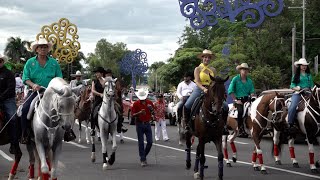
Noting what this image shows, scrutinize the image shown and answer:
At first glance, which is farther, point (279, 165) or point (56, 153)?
point (279, 165)

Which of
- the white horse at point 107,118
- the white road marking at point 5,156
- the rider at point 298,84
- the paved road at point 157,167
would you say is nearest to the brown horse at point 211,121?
the paved road at point 157,167

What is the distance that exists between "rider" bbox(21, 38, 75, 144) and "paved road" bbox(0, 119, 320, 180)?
2.58 m

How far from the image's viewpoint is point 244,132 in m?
15.3

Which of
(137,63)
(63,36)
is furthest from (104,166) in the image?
(137,63)

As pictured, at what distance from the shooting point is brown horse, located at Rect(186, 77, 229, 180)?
11250 mm

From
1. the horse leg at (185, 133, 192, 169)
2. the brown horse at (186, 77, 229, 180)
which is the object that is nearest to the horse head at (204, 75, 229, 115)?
the brown horse at (186, 77, 229, 180)

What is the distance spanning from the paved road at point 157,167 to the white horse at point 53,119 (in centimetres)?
286

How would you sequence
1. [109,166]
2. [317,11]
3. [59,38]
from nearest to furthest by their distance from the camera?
[109,166], [59,38], [317,11]

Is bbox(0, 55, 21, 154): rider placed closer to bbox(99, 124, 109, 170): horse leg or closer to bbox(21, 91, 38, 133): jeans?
bbox(21, 91, 38, 133): jeans

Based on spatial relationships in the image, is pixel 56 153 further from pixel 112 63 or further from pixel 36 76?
pixel 112 63

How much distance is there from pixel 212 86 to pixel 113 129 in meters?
4.15

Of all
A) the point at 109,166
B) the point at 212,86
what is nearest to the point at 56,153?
the point at 212,86

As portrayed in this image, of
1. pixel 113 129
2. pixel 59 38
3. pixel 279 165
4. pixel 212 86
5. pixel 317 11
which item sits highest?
pixel 317 11

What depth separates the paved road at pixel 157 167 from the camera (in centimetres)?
1277
